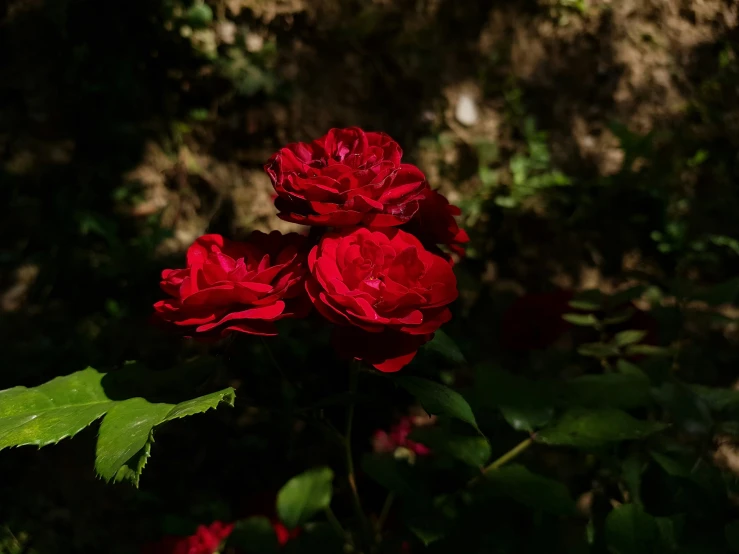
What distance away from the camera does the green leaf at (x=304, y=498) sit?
Result: 1.18 m

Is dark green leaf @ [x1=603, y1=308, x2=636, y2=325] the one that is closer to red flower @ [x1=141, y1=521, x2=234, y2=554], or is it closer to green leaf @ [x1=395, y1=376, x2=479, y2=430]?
green leaf @ [x1=395, y1=376, x2=479, y2=430]

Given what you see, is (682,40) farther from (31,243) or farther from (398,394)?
(31,243)

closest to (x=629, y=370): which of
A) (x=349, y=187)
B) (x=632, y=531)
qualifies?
(x=632, y=531)

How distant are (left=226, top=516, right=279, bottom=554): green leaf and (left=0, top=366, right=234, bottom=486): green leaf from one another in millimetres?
328

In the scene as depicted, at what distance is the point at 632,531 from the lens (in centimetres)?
94

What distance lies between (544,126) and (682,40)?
77 cm

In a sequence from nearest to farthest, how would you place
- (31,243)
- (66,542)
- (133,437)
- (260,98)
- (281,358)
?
(133,437) < (66,542) < (281,358) < (31,243) < (260,98)

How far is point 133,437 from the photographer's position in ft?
2.43

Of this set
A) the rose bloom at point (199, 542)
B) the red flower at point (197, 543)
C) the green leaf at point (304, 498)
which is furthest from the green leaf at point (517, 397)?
the red flower at point (197, 543)

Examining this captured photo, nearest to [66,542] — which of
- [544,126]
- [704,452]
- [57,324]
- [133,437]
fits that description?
[57,324]

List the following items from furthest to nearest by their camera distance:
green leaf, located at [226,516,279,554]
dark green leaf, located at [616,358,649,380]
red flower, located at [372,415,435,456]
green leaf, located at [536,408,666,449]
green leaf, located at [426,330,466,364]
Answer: red flower, located at [372,415,435,456], dark green leaf, located at [616,358,649,380], green leaf, located at [226,516,279,554], green leaf, located at [536,408,666,449], green leaf, located at [426,330,466,364]

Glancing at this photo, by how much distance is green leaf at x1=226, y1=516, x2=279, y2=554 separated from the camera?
42.8 inches

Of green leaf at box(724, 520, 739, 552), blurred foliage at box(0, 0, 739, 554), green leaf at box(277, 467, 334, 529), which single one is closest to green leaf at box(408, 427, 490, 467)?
blurred foliage at box(0, 0, 739, 554)

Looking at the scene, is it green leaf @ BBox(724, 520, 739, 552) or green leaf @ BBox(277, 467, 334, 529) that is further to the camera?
green leaf @ BBox(277, 467, 334, 529)
